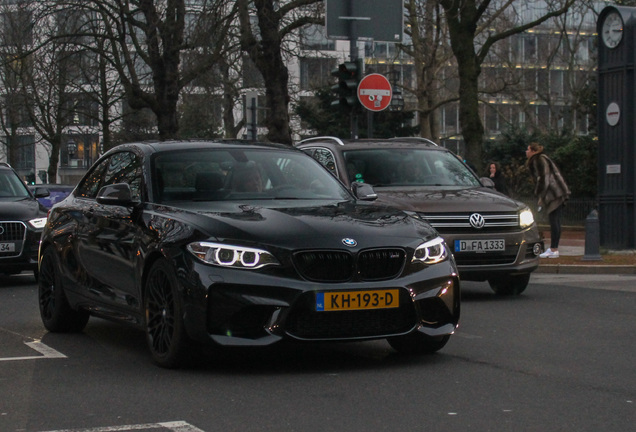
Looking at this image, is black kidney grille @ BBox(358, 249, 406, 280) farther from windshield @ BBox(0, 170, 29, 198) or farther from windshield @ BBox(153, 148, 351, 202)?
windshield @ BBox(0, 170, 29, 198)

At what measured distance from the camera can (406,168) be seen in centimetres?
1406

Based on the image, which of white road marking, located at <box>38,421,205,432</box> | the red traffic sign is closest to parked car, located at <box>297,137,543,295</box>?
the red traffic sign

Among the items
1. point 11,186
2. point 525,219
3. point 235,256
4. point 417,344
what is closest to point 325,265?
point 235,256

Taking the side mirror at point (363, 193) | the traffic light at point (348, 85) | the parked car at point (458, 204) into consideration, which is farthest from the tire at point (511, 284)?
the traffic light at point (348, 85)

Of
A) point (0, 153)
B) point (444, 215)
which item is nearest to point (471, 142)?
point (444, 215)

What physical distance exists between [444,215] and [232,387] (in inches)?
234

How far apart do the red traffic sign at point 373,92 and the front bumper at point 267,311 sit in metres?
12.6

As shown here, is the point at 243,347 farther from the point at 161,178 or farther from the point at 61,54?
the point at 61,54

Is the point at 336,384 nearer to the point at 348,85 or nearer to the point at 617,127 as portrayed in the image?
the point at 348,85

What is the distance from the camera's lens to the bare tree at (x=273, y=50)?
25.6 meters

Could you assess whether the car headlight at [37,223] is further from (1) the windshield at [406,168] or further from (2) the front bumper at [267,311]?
(2) the front bumper at [267,311]

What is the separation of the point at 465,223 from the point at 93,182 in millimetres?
4422

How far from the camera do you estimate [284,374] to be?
7.52 m

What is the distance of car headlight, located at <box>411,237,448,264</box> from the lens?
7.72m
